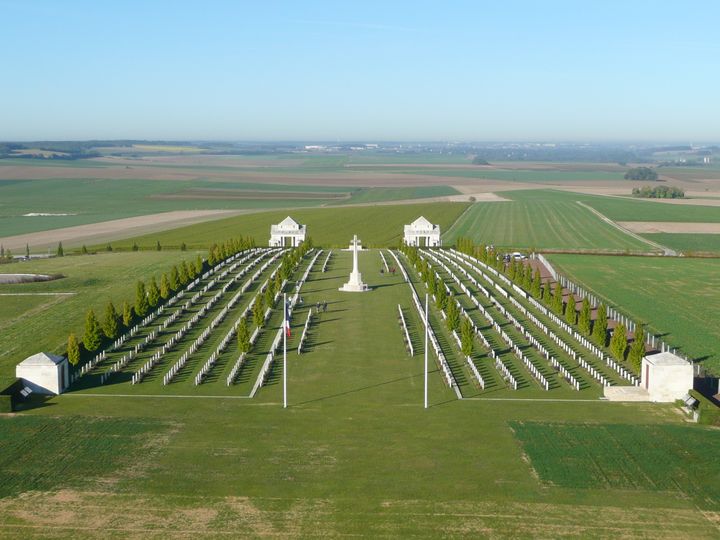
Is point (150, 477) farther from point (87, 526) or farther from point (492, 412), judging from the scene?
point (492, 412)

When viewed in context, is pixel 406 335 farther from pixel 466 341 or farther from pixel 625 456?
pixel 625 456

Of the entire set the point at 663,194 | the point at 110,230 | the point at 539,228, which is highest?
the point at 663,194

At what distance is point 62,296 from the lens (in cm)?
7356

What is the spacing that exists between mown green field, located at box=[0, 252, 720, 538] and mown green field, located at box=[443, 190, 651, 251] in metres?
74.1

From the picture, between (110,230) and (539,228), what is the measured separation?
226ft

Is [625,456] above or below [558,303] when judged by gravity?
below

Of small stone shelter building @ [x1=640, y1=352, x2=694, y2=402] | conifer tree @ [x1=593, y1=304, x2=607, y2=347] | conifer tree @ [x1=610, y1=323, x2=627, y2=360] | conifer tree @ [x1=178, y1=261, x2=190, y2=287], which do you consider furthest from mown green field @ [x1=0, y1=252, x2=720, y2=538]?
conifer tree @ [x1=178, y1=261, x2=190, y2=287]

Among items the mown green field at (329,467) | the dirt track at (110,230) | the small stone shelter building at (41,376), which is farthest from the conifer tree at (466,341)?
the dirt track at (110,230)

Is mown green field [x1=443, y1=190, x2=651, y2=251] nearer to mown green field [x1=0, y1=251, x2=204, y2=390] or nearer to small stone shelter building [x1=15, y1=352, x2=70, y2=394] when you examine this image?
mown green field [x1=0, y1=251, x2=204, y2=390]

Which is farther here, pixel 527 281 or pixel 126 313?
pixel 527 281

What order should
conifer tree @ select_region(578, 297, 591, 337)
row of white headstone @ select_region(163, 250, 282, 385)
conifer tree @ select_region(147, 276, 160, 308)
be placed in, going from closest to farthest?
row of white headstone @ select_region(163, 250, 282, 385) < conifer tree @ select_region(578, 297, 591, 337) < conifer tree @ select_region(147, 276, 160, 308)

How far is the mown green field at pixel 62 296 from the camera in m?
56.6

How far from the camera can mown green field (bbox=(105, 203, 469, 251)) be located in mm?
123500

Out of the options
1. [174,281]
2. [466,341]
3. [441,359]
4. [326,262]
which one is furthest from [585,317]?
[326,262]
